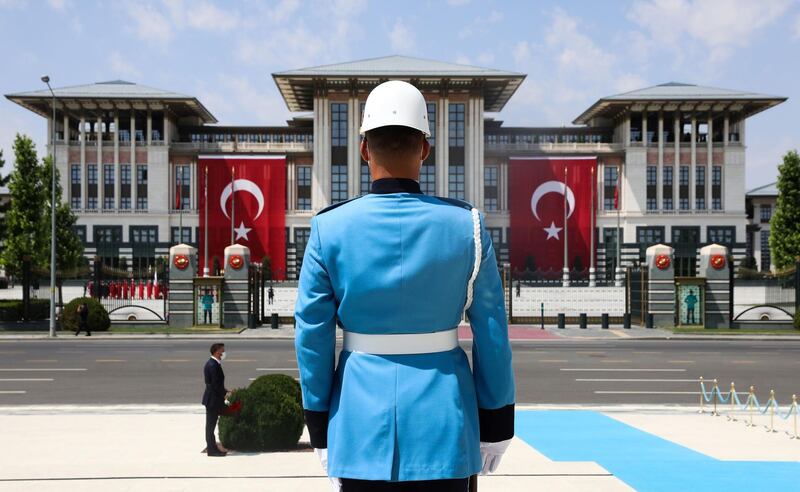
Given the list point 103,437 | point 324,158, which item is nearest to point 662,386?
point 103,437

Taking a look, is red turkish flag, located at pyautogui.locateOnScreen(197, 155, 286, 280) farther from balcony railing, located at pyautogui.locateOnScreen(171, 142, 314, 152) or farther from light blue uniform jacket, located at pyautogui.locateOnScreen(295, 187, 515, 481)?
light blue uniform jacket, located at pyautogui.locateOnScreen(295, 187, 515, 481)

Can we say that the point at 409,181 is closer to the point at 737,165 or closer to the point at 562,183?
the point at 562,183

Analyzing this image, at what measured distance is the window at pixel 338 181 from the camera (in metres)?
83.1

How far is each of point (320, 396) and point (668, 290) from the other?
35.4 m

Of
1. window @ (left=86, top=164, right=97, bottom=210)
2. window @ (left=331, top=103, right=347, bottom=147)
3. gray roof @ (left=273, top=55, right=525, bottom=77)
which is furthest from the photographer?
window @ (left=86, top=164, right=97, bottom=210)

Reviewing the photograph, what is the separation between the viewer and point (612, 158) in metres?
87.6

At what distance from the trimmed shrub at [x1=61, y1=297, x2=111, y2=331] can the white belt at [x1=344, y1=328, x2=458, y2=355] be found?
32196 millimetres

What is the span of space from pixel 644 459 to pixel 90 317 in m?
28.3

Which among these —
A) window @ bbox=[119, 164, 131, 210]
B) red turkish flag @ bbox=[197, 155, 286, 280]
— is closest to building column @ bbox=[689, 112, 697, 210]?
red turkish flag @ bbox=[197, 155, 286, 280]

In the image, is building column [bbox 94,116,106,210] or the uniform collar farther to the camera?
building column [bbox 94,116,106,210]

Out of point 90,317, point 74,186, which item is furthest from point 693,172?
point 90,317

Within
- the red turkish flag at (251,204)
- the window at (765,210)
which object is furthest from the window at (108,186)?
the window at (765,210)

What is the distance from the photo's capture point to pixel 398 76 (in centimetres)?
7881

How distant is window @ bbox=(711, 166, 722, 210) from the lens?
287 ft
